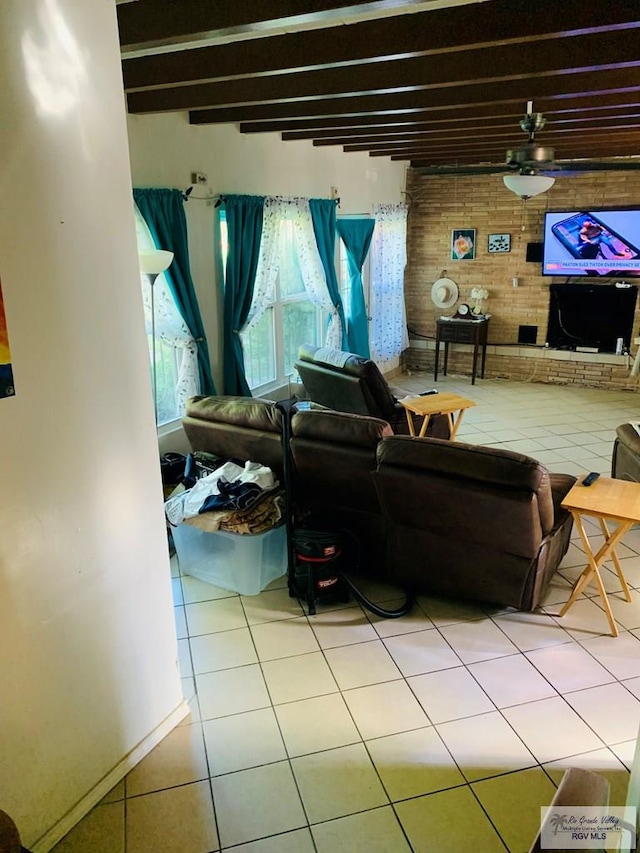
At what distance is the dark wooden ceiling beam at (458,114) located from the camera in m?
3.53

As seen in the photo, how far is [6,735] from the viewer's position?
5.50 feet

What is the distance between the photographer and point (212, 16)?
222 cm

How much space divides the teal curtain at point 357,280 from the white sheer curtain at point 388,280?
40cm

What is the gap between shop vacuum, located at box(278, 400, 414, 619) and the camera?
2887 millimetres

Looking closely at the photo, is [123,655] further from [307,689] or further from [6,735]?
[307,689]

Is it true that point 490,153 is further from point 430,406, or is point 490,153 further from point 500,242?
point 430,406

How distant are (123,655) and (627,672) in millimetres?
2029

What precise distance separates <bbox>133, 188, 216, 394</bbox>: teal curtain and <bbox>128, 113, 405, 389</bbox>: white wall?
0.42ft

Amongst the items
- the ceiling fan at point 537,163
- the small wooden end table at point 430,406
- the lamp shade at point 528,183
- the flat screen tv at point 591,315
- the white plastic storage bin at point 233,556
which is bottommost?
the white plastic storage bin at point 233,556

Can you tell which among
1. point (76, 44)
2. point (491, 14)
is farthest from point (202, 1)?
point (491, 14)

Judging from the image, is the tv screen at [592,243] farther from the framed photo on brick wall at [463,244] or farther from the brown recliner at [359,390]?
the brown recliner at [359,390]

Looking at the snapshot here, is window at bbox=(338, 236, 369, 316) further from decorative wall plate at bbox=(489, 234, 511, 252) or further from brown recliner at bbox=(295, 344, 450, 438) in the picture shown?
decorative wall plate at bbox=(489, 234, 511, 252)

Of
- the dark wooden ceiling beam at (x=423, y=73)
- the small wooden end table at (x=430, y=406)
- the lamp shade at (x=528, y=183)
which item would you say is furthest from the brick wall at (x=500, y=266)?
the dark wooden ceiling beam at (x=423, y=73)

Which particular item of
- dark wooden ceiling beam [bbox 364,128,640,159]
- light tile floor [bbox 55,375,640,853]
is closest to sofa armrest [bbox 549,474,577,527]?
light tile floor [bbox 55,375,640,853]
